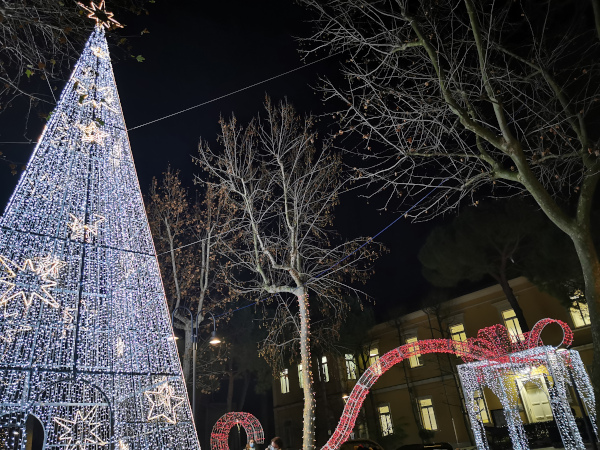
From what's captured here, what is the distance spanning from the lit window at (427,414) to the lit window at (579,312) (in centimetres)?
868

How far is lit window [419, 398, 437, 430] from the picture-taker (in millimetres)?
21938

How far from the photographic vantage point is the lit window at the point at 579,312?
16378 mm

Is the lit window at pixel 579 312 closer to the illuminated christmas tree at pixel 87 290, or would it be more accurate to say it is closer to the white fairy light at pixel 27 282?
the illuminated christmas tree at pixel 87 290

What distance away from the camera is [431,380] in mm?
22422

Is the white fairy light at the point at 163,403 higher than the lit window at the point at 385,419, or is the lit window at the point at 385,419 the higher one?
the white fairy light at the point at 163,403

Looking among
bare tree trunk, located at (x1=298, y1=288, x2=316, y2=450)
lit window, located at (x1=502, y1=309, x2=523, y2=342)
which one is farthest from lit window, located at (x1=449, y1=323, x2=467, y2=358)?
bare tree trunk, located at (x1=298, y1=288, x2=316, y2=450)

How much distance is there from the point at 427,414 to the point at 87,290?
2050 cm

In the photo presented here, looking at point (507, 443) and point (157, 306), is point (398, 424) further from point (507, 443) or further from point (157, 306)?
point (157, 306)

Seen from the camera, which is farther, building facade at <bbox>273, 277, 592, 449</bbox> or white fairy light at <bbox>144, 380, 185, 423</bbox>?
building facade at <bbox>273, 277, 592, 449</bbox>

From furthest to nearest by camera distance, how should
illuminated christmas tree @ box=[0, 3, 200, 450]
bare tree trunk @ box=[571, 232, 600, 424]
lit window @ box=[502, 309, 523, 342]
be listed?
lit window @ box=[502, 309, 523, 342], illuminated christmas tree @ box=[0, 3, 200, 450], bare tree trunk @ box=[571, 232, 600, 424]

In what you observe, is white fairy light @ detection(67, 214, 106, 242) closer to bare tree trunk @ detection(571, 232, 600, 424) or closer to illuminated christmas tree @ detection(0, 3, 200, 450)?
illuminated christmas tree @ detection(0, 3, 200, 450)

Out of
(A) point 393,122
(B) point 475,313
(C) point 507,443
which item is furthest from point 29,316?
(B) point 475,313

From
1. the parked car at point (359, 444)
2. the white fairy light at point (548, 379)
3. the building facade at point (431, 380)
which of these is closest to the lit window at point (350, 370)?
the building facade at point (431, 380)

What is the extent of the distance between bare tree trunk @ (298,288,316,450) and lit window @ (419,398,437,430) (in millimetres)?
13141
